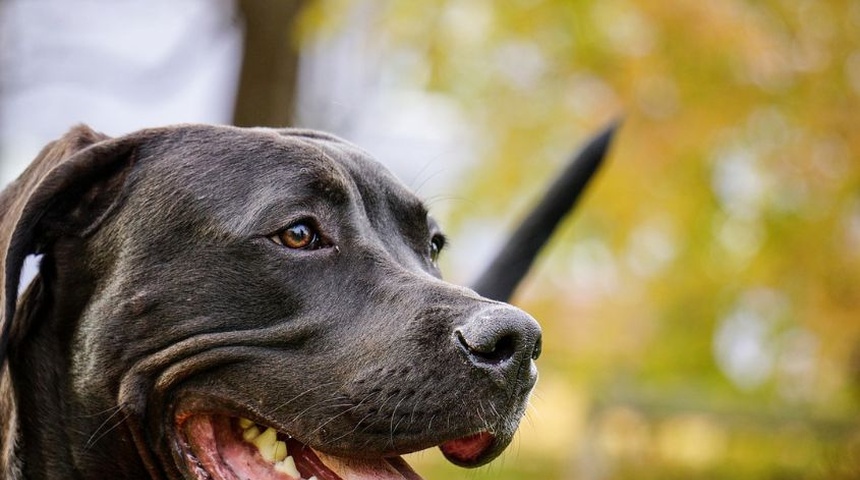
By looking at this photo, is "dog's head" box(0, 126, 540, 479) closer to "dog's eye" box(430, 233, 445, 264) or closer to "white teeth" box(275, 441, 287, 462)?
"white teeth" box(275, 441, 287, 462)

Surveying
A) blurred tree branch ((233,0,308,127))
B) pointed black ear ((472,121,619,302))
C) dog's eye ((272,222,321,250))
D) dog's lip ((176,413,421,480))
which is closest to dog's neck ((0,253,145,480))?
dog's lip ((176,413,421,480))

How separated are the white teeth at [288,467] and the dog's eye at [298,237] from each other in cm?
59

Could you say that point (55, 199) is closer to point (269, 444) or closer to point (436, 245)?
point (269, 444)

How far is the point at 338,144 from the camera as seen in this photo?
3820 millimetres

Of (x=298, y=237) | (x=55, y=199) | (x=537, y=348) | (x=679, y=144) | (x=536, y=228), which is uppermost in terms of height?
(x=55, y=199)

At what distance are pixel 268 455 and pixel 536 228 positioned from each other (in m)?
2.16

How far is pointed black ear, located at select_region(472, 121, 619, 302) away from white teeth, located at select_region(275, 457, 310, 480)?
182 cm

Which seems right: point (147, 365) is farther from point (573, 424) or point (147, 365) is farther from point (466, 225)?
point (573, 424)

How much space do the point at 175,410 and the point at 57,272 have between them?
566 millimetres

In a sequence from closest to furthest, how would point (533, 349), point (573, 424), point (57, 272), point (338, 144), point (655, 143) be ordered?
point (533, 349) < point (57, 272) < point (338, 144) < point (655, 143) < point (573, 424)

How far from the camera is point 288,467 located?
Answer: 3.18 meters

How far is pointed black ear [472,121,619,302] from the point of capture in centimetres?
494

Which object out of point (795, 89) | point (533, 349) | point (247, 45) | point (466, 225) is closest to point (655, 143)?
point (795, 89)

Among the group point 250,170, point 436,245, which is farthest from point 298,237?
point 436,245
